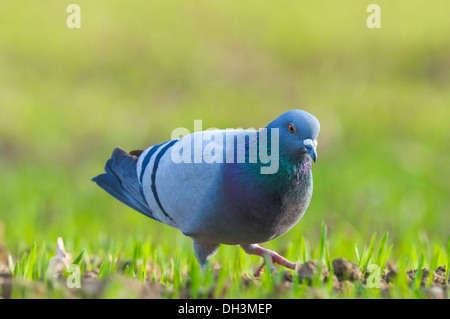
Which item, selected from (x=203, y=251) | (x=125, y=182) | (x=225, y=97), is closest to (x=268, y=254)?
(x=203, y=251)

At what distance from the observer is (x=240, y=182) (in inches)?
172

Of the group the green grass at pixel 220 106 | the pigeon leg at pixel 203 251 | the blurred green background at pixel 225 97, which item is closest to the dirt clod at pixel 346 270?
the green grass at pixel 220 106

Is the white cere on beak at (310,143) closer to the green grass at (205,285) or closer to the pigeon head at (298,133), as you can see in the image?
the pigeon head at (298,133)

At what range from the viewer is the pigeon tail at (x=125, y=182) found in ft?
17.4

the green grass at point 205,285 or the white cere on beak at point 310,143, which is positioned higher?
the white cere on beak at point 310,143

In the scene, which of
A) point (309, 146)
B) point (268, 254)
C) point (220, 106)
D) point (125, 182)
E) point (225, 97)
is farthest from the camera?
point (225, 97)

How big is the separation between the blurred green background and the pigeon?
229cm

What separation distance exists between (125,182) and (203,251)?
94cm

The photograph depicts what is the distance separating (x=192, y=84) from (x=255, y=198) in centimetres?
967

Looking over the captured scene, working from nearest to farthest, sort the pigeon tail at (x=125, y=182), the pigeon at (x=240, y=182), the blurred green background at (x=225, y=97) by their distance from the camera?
the pigeon at (x=240, y=182), the pigeon tail at (x=125, y=182), the blurred green background at (x=225, y=97)

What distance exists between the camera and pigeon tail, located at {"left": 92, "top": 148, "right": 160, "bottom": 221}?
5305mm

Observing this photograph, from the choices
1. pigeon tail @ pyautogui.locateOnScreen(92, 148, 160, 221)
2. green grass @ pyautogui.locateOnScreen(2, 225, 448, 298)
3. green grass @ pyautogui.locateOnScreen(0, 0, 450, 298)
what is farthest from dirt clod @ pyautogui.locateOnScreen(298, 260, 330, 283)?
pigeon tail @ pyautogui.locateOnScreen(92, 148, 160, 221)

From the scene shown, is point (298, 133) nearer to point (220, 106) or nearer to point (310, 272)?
point (310, 272)
